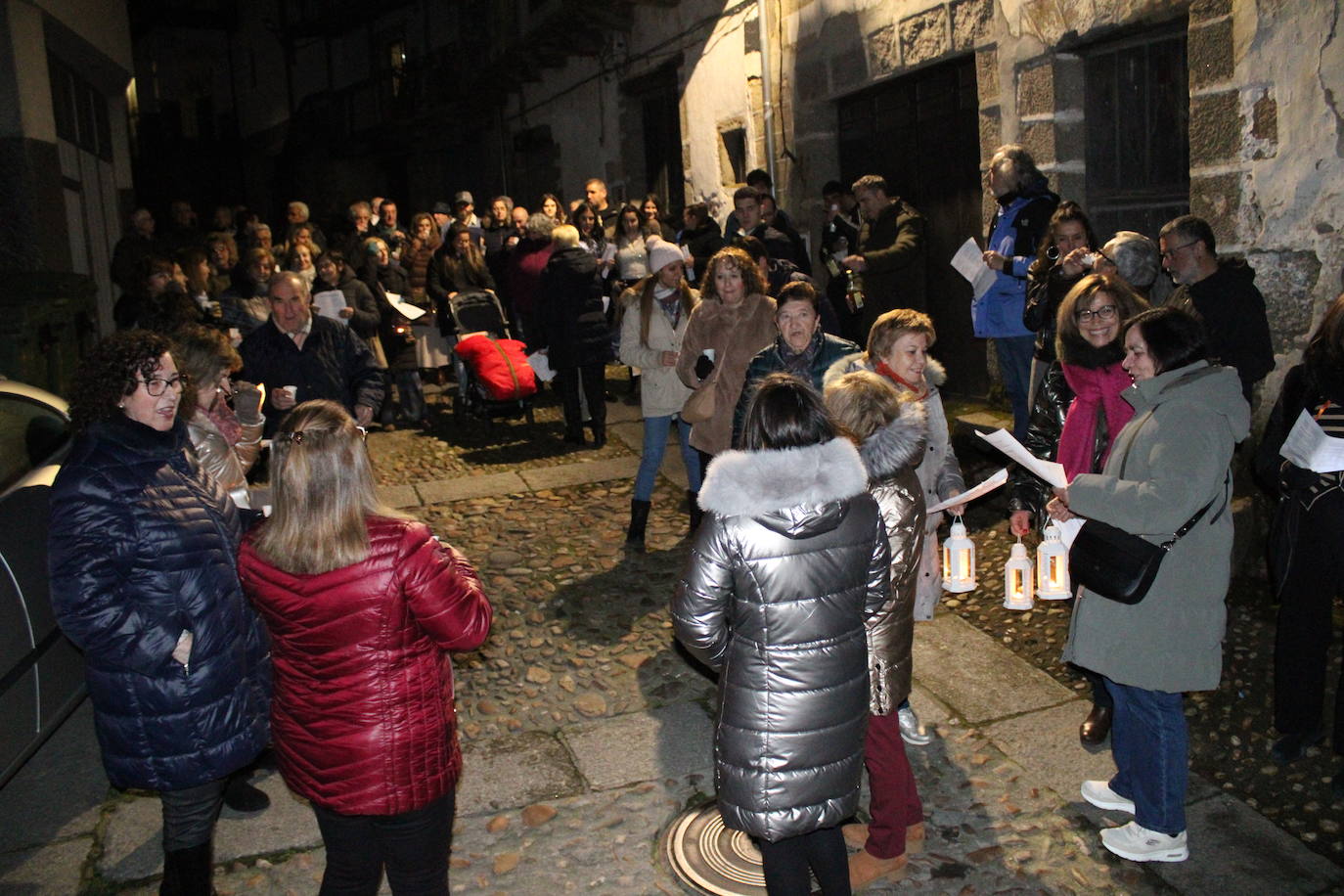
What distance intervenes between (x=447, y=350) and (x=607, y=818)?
8495 millimetres

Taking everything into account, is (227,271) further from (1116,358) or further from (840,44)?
(1116,358)

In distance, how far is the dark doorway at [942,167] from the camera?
9.41 metres

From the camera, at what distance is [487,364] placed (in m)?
10.2

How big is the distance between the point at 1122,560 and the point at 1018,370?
4.31 meters

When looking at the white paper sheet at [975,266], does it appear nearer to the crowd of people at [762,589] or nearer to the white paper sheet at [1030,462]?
the crowd of people at [762,589]

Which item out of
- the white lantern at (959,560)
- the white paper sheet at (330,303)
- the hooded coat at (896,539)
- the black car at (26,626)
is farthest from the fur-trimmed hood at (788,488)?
the white paper sheet at (330,303)

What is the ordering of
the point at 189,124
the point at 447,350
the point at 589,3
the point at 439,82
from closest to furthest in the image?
the point at 447,350 → the point at 589,3 → the point at 439,82 → the point at 189,124

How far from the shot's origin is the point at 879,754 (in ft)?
11.8

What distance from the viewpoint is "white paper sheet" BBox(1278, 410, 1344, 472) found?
4.02m

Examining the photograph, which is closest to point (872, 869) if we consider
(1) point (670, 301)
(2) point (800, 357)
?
(2) point (800, 357)

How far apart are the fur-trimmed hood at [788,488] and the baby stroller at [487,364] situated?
24.2ft

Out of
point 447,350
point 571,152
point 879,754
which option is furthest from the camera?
point 571,152

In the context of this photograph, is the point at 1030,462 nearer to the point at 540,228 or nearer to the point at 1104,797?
the point at 1104,797

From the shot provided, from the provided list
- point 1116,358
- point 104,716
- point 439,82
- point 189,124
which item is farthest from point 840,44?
point 189,124
